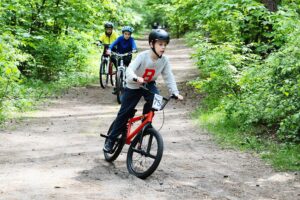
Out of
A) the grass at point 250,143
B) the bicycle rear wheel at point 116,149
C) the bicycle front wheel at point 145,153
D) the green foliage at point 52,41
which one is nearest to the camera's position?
the bicycle front wheel at point 145,153

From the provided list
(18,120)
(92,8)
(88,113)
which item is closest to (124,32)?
(88,113)

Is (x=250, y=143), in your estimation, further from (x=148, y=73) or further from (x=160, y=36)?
(x=160, y=36)

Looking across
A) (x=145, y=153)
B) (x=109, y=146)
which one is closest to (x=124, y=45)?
(x=109, y=146)

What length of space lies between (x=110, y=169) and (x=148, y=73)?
5.29ft

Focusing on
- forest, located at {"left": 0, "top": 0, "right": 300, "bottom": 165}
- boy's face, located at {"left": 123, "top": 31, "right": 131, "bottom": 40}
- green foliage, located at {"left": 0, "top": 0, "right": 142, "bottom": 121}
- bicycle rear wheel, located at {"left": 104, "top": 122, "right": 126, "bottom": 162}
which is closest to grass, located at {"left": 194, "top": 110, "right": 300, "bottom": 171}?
forest, located at {"left": 0, "top": 0, "right": 300, "bottom": 165}

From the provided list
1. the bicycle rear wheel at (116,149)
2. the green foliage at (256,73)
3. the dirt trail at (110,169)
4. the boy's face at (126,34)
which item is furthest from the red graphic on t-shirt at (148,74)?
the boy's face at (126,34)

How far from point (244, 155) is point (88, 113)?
17.5ft

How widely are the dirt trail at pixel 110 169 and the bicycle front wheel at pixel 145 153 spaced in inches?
5.9

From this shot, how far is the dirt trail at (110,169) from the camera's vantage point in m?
5.67

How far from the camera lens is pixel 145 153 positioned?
20.5 feet

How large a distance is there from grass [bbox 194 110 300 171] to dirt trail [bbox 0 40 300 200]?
0.23 meters

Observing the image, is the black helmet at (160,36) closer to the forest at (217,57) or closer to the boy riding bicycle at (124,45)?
the forest at (217,57)

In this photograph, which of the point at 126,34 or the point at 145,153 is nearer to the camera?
the point at 145,153

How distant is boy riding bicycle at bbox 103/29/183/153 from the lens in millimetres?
6195
